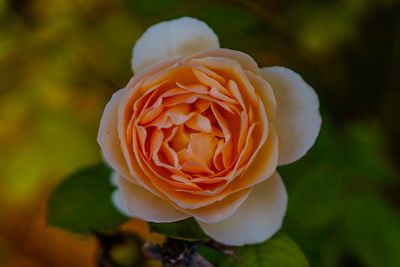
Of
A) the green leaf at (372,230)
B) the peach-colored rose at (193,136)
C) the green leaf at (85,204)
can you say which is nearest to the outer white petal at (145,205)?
the peach-colored rose at (193,136)

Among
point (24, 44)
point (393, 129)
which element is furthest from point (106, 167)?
point (393, 129)

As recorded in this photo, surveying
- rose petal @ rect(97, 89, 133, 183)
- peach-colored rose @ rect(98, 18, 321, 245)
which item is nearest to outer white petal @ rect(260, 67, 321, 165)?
peach-colored rose @ rect(98, 18, 321, 245)

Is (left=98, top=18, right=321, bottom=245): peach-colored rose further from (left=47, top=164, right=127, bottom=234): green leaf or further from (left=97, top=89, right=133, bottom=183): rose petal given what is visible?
(left=47, top=164, right=127, bottom=234): green leaf

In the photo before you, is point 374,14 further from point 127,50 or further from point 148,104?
point 148,104

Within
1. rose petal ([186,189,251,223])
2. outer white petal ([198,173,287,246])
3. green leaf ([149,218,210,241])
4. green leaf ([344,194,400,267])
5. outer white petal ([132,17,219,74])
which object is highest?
outer white petal ([132,17,219,74])

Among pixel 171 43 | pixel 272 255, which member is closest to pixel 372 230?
pixel 272 255

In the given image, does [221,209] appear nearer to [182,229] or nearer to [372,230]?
[182,229]

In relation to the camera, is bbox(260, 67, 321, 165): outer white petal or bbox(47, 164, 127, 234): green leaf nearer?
bbox(260, 67, 321, 165): outer white petal
